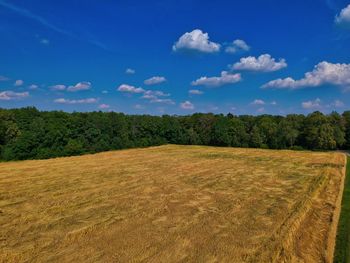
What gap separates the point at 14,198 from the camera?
20.4 m

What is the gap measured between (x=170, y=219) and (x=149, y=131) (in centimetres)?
5967

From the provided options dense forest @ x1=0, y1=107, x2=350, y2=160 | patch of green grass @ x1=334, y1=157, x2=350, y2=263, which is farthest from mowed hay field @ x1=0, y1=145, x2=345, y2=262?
dense forest @ x1=0, y1=107, x2=350, y2=160

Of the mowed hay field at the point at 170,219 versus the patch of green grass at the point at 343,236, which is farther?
the mowed hay field at the point at 170,219

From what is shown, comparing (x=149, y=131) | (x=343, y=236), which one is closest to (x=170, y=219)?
(x=343, y=236)

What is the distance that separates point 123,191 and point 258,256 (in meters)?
13.1

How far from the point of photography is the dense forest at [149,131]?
5275cm

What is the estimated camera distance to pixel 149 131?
74312 mm

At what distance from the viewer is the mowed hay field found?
36.6 feet

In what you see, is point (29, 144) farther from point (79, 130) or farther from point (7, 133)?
point (79, 130)

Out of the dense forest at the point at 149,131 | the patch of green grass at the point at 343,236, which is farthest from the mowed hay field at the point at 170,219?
the dense forest at the point at 149,131

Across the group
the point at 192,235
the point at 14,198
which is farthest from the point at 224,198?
the point at 14,198

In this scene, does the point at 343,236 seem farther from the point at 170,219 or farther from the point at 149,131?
the point at 149,131

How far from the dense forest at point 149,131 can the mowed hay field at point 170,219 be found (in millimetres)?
26925

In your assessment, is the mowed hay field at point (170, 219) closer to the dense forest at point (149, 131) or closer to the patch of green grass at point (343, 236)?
the patch of green grass at point (343, 236)
